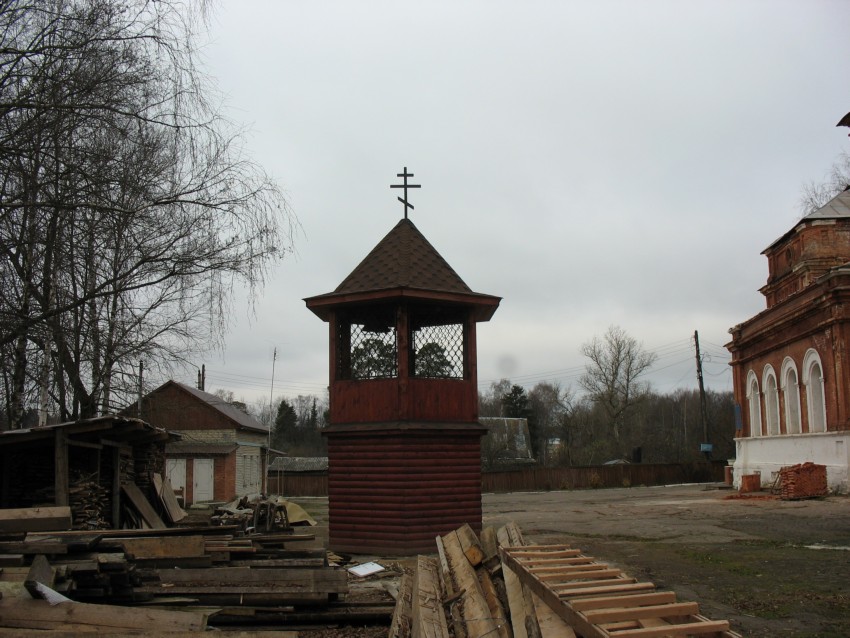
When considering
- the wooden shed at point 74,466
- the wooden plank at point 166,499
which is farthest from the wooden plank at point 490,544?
the wooden plank at point 166,499

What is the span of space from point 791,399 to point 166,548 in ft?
81.8

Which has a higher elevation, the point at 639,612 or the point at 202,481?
the point at 639,612

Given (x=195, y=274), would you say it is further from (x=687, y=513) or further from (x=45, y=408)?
(x=687, y=513)

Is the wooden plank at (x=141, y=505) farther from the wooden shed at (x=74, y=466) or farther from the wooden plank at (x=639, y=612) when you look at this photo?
the wooden plank at (x=639, y=612)

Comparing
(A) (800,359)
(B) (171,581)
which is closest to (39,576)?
(B) (171,581)

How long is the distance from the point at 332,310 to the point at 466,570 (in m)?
6.94

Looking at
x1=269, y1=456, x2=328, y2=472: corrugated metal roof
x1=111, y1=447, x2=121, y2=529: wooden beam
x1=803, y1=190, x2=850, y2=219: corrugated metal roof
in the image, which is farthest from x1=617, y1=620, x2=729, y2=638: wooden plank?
x1=269, y1=456, x2=328, y2=472: corrugated metal roof

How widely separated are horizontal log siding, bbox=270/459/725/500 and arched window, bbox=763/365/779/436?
1506 cm

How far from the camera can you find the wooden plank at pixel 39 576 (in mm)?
6119

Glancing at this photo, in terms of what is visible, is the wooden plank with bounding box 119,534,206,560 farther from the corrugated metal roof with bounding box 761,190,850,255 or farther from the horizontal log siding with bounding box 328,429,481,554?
the corrugated metal roof with bounding box 761,190,850,255

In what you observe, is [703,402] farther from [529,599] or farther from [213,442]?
[529,599]

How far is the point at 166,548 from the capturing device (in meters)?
8.45

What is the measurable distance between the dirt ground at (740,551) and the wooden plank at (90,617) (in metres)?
5.26

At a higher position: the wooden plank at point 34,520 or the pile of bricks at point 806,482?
the wooden plank at point 34,520
